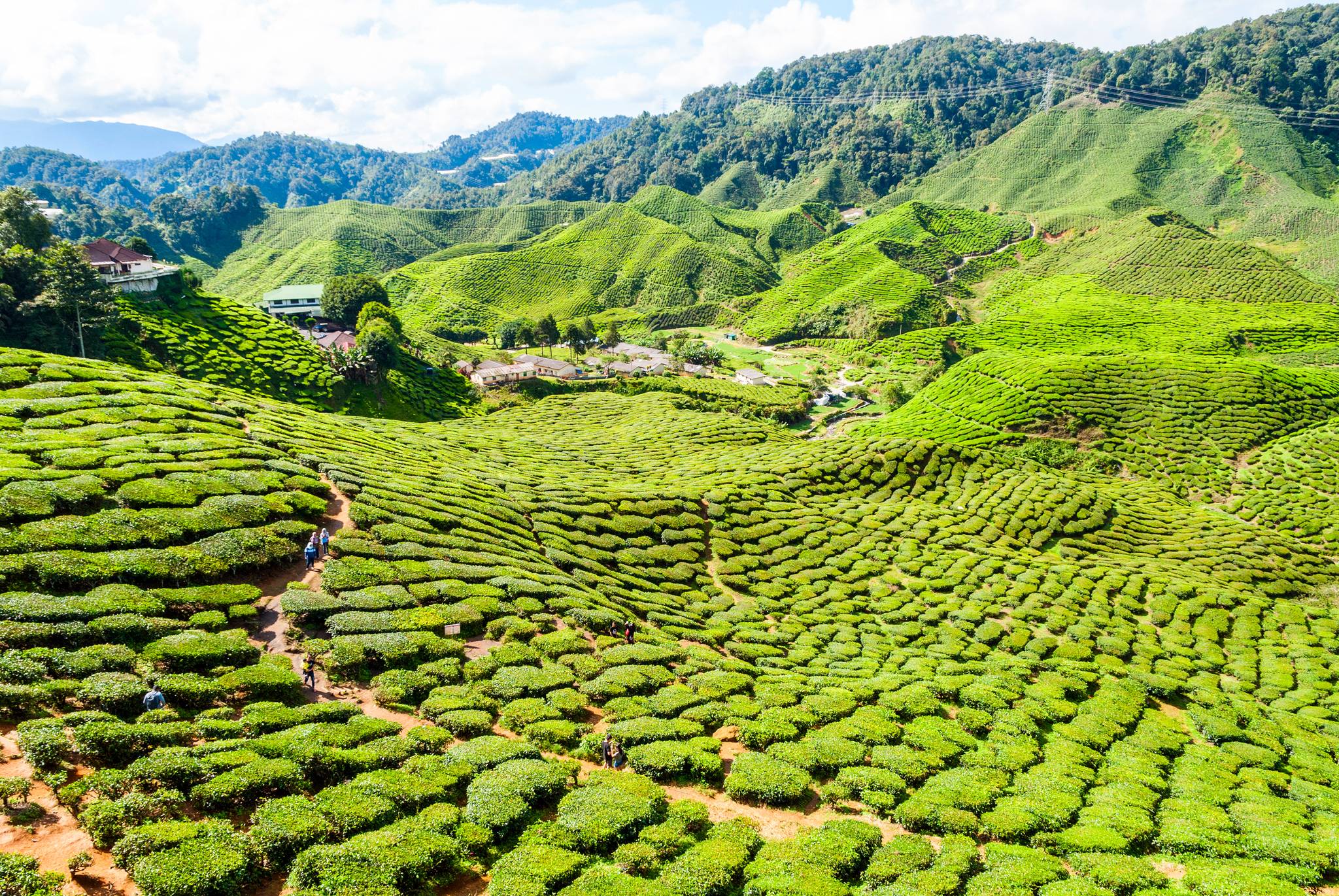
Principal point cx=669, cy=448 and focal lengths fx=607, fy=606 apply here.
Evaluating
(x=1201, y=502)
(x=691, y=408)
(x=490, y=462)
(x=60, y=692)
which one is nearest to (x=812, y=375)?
(x=691, y=408)

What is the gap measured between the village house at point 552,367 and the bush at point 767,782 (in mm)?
103678

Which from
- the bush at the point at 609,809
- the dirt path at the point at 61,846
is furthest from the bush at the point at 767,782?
the dirt path at the point at 61,846

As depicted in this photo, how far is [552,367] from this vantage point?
122 metres

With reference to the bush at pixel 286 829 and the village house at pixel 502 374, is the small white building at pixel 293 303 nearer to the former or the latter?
the village house at pixel 502 374

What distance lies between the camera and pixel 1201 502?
77.4 meters

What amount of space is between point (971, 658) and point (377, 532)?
3624 centimetres

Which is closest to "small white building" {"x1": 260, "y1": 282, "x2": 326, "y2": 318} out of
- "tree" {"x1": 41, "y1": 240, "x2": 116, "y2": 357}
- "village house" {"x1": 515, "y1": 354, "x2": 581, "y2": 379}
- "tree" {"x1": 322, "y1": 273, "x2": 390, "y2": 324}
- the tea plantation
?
"tree" {"x1": 322, "y1": 273, "x2": 390, "y2": 324}

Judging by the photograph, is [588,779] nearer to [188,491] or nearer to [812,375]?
[188,491]

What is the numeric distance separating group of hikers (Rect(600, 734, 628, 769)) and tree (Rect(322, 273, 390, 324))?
379ft

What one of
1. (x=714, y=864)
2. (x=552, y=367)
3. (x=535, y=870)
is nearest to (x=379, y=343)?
(x=552, y=367)

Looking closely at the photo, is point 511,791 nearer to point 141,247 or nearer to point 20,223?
point 20,223

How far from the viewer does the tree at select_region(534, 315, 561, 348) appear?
14375 cm

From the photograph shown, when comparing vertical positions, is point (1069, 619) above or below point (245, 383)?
below

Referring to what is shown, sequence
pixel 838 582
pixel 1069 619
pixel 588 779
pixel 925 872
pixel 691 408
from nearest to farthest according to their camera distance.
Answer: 1. pixel 925 872
2. pixel 588 779
3. pixel 1069 619
4. pixel 838 582
5. pixel 691 408
